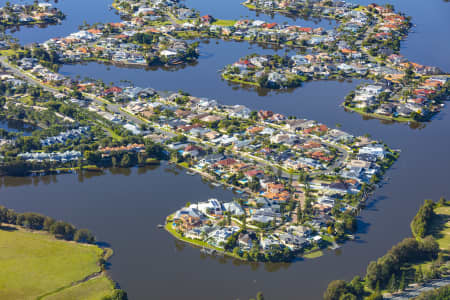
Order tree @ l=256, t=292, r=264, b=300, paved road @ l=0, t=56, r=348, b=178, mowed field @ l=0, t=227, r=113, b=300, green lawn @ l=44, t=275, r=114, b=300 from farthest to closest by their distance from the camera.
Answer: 1. paved road @ l=0, t=56, r=348, b=178
2. mowed field @ l=0, t=227, r=113, b=300
3. green lawn @ l=44, t=275, r=114, b=300
4. tree @ l=256, t=292, r=264, b=300

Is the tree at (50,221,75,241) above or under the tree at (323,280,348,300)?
above

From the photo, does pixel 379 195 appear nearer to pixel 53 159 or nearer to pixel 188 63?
pixel 53 159

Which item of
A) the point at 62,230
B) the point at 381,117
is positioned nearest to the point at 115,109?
the point at 62,230

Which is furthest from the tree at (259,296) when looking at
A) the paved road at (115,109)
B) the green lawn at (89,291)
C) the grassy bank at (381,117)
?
the grassy bank at (381,117)

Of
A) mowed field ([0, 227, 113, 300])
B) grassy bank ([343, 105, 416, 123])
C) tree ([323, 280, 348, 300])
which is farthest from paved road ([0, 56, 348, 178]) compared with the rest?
mowed field ([0, 227, 113, 300])

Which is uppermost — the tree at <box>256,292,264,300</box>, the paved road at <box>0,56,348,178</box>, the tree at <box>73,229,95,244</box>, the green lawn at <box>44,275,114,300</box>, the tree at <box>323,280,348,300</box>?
the paved road at <box>0,56,348,178</box>

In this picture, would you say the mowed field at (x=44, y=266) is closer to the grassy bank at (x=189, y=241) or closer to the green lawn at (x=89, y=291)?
the green lawn at (x=89, y=291)

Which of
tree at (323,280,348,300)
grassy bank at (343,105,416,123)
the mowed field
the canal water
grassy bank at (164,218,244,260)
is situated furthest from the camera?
grassy bank at (343,105,416,123)

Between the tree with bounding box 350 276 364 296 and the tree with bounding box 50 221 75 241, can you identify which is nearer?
the tree with bounding box 350 276 364 296

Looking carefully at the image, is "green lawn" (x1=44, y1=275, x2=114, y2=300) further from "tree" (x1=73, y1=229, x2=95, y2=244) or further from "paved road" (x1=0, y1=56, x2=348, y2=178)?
"paved road" (x1=0, y1=56, x2=348, y2=178)
